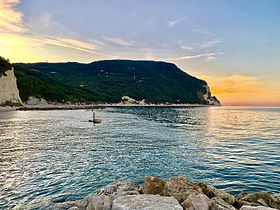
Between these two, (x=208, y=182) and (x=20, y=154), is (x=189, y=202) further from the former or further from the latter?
(x=20, y=154)

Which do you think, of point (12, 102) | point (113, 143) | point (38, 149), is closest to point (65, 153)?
point (38, 149)

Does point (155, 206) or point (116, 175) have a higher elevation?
point (155, 206)

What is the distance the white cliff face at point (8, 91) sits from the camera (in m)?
120

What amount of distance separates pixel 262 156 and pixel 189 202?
917 inches

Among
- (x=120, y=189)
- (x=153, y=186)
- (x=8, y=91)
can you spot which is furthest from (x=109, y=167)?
(x=8, y=91)

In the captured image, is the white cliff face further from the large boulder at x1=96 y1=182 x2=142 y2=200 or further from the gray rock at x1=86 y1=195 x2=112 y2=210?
the gray rock at x1=86 y1=195 x2=112 y2=210

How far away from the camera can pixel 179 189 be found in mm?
13219

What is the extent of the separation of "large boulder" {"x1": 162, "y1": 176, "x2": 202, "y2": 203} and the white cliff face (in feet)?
407

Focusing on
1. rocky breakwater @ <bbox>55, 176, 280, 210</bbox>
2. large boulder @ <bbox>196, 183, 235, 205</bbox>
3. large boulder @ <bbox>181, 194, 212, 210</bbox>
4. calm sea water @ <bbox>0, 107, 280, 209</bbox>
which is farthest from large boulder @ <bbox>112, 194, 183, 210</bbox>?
calm sea water @ <bbox>0, 107, 280, 209</bbox>

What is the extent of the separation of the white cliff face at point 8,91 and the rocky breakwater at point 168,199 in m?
121

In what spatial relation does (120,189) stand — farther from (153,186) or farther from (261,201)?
(261,201)

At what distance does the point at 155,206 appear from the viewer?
32.7 ft

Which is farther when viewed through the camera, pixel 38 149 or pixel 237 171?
pixel 38 149

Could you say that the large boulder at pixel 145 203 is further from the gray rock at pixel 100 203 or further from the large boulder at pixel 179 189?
the large boulder at pixel 179 189
